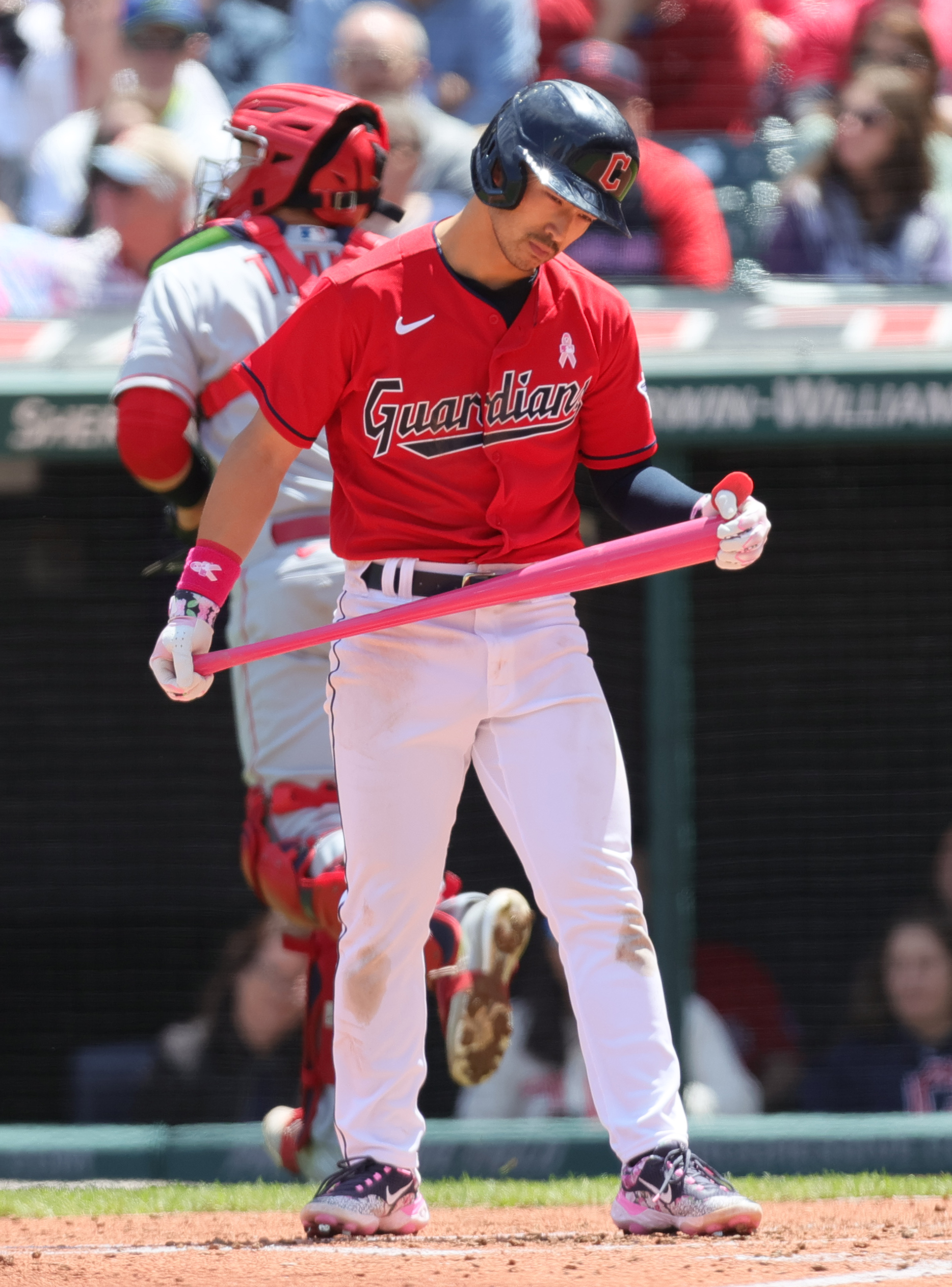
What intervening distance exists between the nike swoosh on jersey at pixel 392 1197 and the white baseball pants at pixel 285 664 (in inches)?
44.0

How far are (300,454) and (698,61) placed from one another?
9.56 ft

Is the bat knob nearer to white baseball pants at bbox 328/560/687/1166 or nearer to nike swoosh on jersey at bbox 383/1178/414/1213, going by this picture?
white baseball pants at bbox 328/560/687/1166

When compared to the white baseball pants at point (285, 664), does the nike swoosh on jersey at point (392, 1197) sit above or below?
below

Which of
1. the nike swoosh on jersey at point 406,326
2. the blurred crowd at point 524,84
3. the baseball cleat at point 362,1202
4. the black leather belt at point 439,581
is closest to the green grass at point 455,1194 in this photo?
the baseball cleat at point 362,1202

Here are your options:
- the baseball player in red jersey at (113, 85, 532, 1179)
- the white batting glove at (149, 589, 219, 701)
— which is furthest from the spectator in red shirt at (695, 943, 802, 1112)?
the white batting glove at (149, 589, 219, 701)

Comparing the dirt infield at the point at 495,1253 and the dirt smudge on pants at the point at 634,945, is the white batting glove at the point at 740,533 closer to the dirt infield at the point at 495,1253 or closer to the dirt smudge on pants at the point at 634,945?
the dirt smudge on pants at the point at 634,945

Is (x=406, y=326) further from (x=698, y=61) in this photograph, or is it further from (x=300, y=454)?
(x=698, y=61)

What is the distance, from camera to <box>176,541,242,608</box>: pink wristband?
294 centimetres

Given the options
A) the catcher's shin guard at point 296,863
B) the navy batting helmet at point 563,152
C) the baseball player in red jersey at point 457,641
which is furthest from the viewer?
the catcher's shin guard at point 296,863

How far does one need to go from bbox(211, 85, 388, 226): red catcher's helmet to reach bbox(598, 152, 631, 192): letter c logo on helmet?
48.0 inches

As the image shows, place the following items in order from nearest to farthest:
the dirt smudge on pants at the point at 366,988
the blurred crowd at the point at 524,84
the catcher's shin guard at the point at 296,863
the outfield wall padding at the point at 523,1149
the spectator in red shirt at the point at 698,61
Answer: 1. the dirt smudge on pants at the point at 366,988
2. the catcher's shin guard at the point at 296,863
3. the outfield wall padding at the point at 523,1149
4. the blurred crowd at the point at 524,84
5. the spectator in red shirt at the point at 698,61

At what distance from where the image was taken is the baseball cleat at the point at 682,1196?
2.80 metres

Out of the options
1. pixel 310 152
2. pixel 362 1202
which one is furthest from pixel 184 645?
pixel 310 152

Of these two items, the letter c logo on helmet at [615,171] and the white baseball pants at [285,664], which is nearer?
the letter c logo on helmet at [615,171]
